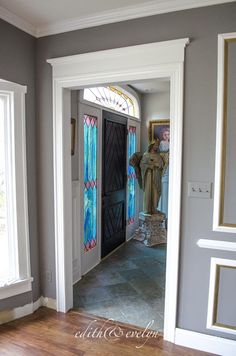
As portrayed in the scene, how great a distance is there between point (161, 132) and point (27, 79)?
3037mm

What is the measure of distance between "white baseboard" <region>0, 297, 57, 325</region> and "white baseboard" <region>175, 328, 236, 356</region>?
46.8 inches

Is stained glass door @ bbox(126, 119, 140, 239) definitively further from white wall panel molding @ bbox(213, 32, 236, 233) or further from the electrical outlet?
white wall panel molding @ bbox(213, 32, 236, 233)

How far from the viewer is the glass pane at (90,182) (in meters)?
3.34

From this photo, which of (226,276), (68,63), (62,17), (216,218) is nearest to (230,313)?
(226,276)

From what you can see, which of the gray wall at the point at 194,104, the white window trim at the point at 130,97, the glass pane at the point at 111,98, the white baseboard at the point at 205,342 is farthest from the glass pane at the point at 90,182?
the white baseboard at the point at 205,342

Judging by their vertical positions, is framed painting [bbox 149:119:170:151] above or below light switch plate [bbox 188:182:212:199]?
above

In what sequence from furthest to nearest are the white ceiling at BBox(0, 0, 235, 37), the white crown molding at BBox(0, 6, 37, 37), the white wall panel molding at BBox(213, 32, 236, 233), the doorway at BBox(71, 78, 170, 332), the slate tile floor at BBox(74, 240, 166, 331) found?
1. the doorway at BBox(71, 78, 170, 332)
2. the slate tile floor at BBox(74, 240, 166, 331)
3. the white crown molding at BBox(0, 6, 37, 37)
4. the white ceiling at BBox(0, 0, 235, 37)
5. the white wall panel molding at BBox(213, 32, 236, 233)

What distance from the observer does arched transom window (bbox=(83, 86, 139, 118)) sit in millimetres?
Result: 3469

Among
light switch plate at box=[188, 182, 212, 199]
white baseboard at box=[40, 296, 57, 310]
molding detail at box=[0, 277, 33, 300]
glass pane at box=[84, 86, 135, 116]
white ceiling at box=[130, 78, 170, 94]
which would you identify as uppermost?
white ceiling at box=[130, 78, 170, 94]

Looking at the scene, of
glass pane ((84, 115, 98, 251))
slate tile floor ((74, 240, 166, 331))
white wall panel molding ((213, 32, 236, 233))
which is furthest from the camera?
glass pane ((84, 115, 98, 251))

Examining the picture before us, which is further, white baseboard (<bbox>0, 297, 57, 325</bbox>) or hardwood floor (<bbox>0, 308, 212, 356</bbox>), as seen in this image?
white baseboard (<bbox>0, 297, 57, 325</bbox>)

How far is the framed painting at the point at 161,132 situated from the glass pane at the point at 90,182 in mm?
1777

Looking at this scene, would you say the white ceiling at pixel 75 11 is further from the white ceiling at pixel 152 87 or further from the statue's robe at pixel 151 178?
the statue's robe at pixel 151 178

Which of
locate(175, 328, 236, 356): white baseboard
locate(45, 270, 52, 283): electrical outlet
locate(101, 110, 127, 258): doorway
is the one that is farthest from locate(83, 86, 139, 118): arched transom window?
locate(175, 328, 236, 356): white baseboard
